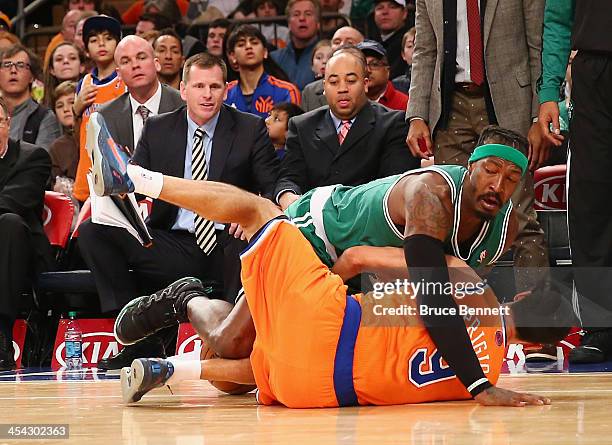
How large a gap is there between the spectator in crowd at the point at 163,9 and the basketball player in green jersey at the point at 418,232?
483 centimetres

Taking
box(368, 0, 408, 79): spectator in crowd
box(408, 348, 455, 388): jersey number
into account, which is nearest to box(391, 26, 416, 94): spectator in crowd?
box(368, 0, 408, 79): spectator in crowd

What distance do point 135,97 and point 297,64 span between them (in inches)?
70.0

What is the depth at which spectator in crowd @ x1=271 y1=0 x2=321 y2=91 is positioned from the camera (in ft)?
27.5

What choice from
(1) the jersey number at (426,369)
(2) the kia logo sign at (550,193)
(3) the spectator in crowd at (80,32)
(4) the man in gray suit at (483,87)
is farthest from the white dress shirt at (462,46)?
(3) the spectator in crowd at (80,32)

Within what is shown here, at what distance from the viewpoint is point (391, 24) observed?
8.38m

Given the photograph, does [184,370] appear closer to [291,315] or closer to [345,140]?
[291,315]

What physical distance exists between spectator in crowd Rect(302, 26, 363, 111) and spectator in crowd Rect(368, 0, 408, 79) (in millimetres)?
520

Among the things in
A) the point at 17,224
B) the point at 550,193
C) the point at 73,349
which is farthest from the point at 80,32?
the point at 550,193

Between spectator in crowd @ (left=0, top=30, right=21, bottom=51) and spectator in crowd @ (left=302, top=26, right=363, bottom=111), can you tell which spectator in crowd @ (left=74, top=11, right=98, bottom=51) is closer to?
spectator in crowd @ (left=0, top=30, right=21, bottom=51)

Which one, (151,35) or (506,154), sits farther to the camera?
(151,35)

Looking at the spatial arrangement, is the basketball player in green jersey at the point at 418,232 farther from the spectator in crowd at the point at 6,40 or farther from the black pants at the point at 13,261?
the spectator in crowd at the point at 6,40

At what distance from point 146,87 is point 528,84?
102 inches

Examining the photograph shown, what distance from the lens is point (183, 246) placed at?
6.27m

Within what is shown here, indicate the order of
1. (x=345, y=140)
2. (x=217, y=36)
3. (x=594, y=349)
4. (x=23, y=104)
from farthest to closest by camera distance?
(x=217, y=36)
(x=23, y=104)
(x=345, y=140)
(x=594, y=349)
